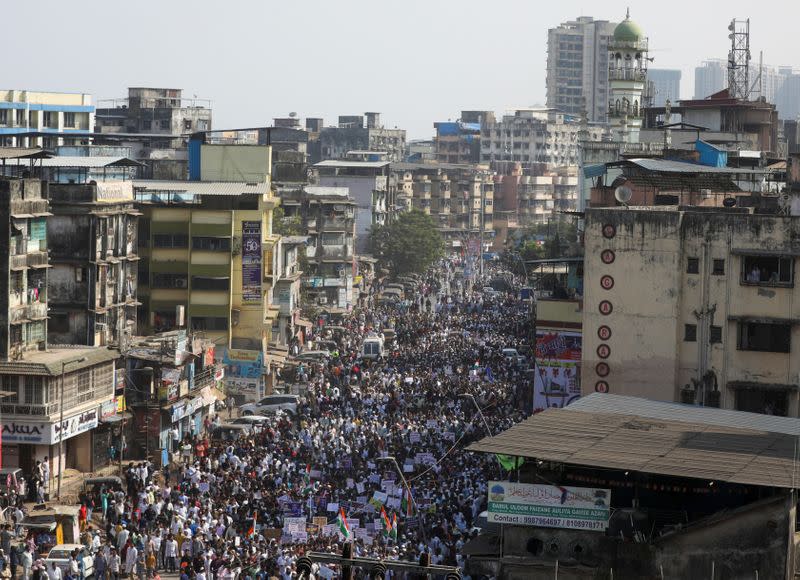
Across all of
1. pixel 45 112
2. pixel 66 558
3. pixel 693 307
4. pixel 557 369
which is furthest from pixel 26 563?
pixel 45 112

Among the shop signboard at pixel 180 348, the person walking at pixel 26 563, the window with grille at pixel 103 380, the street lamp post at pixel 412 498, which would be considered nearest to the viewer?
the person walking at pixel 26 563

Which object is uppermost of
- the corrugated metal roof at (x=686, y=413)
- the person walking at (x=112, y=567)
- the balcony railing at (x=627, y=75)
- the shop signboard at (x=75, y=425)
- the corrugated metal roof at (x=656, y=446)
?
the balcony railing at (x=627, y=75)

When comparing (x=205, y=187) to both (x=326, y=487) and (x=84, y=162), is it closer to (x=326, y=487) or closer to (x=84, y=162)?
(x=84, y=162)

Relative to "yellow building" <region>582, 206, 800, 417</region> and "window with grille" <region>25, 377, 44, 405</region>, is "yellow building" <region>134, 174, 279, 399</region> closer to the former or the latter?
"window with grille" <region>25, 377, 44, 405</region>

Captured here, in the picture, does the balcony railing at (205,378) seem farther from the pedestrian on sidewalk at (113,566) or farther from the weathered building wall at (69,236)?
the pedestrian on sidewalk at (113,566)

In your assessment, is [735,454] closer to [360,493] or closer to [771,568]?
[771,568]

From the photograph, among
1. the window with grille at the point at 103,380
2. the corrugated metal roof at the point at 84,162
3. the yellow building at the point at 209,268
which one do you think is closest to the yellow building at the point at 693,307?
the window with grille at the point at 103,380

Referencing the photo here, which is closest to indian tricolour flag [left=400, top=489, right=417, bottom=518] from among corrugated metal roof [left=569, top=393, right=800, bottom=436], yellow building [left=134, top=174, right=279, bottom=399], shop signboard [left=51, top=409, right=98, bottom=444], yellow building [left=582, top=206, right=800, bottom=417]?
yellow building [left=582, top=206, right=800, bottom=417]
